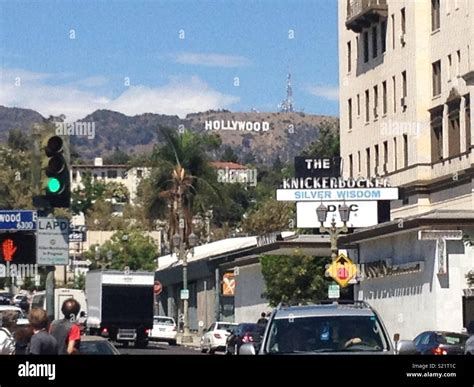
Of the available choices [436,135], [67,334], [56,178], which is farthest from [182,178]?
[436,135]

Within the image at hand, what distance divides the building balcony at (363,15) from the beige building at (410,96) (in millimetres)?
28

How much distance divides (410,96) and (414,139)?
13652 mm

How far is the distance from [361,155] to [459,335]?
1219 cm

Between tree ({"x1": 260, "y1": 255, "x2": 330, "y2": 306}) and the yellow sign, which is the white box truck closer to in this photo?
the yellow sign

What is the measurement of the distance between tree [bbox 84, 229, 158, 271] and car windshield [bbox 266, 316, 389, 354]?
29.4ft

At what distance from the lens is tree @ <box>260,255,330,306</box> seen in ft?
150

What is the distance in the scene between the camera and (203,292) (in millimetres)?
39688

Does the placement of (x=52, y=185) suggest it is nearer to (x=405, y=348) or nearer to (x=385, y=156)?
(x=405, y=348)

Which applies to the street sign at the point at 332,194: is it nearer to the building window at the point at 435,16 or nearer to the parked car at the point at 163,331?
the parked car at the point at 163,331
